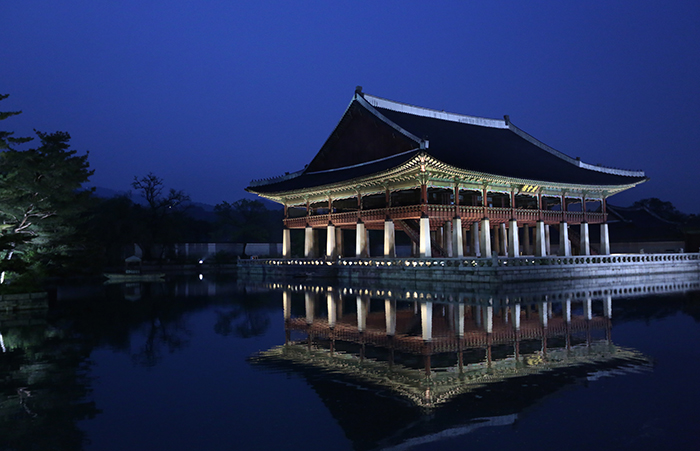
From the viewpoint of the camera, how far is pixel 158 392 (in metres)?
8.61

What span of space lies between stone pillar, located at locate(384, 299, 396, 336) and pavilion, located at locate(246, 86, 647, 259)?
12763mm

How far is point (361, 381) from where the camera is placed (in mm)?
8875

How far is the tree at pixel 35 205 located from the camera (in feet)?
75.5

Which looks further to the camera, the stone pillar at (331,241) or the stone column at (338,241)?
the stone column at (338,241)

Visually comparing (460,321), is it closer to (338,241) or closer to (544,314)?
(544,314)

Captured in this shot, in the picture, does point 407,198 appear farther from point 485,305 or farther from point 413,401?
point 413,401

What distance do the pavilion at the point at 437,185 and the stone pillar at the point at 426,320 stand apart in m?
13.8

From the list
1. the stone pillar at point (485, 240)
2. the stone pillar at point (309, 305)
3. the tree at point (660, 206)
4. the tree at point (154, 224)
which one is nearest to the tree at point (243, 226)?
the tree at point (154, 224)

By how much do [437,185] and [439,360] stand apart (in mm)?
26346

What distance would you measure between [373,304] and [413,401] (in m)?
13.9

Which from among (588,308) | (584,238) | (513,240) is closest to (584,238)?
(584,238)

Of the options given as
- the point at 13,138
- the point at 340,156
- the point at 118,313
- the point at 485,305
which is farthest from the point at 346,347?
the point at 340,156

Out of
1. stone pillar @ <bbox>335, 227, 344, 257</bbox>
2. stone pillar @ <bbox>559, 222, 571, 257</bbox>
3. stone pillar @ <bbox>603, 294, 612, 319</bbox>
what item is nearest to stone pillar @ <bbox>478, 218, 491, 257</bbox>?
stone pillar @ <bbox>559, 222, 571, 257</bbox>

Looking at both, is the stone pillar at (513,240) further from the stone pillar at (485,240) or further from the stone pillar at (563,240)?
the stone pillar at (563,240)
